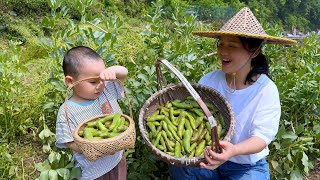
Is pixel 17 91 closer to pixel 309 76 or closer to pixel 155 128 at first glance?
pixel 155 128

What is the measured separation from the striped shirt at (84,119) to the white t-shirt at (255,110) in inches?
26.0

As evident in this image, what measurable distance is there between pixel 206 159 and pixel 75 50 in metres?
0.82

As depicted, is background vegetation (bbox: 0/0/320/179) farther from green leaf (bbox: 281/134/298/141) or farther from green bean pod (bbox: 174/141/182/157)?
green bean pod (bbox: 174/141/182/157)

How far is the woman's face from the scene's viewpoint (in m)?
2.00

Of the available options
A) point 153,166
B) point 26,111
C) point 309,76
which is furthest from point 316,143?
point 26,111

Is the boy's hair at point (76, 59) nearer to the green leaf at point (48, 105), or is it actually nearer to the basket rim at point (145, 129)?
the basket rim at point (145, 129)

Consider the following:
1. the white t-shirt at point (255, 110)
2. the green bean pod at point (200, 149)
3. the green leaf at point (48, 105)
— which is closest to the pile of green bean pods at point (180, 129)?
the green bean pod at point (200, 149)

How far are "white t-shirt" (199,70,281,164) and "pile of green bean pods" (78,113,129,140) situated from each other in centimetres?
66

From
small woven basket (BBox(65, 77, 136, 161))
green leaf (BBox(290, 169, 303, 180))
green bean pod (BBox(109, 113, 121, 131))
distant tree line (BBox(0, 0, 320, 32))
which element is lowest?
distant tree line (BBox(0, 0, 320, 32))

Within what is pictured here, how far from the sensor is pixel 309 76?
2900 millimetres

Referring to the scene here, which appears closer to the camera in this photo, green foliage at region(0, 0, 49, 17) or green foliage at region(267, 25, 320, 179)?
green foliage at region(267, 25, 320, 179)

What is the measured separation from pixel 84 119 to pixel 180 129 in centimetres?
50

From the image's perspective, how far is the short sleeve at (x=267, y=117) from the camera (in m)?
1.92

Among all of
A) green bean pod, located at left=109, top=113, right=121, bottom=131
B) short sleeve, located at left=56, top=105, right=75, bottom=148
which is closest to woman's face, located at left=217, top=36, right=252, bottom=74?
green bean pod, located at left=109, top=113, right=121, bottom=131
